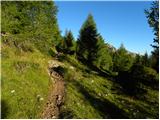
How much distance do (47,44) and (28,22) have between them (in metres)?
7.16

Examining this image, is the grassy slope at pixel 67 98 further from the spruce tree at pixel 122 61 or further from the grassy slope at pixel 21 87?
the spruce tree at pixel 122 61

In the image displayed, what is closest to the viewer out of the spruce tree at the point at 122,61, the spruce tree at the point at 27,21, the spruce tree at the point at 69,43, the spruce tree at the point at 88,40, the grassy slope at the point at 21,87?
the grassy slope at the point at 21,87

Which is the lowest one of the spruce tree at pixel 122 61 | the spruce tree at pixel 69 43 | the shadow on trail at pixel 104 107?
the shadow on trail at pixel 104 107

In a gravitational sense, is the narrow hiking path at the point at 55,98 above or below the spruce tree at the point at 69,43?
below

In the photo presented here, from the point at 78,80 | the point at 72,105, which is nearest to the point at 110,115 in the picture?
the point at 72,105

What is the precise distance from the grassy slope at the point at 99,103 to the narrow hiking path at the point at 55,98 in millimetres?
452

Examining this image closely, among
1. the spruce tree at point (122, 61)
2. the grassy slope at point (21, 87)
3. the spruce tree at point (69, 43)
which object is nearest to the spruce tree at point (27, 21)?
the grassy slope at point (21, 87)

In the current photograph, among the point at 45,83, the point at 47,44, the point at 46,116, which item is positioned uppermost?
the point at 47,44

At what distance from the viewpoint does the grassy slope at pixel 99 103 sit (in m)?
19.6

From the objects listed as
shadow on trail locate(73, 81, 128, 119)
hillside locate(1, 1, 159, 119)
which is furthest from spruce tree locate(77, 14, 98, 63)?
shadow on trail locate(73, 81, 128, 119)

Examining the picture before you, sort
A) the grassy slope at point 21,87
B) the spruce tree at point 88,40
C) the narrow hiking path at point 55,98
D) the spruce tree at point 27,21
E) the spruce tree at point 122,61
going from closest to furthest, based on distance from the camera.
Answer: the grassy slope at point 21,87
the narrow hiking path at point 55,98
the spruce tree at point 27,21
the spruce tree at point 88,40
the spruce tree at point 122,61

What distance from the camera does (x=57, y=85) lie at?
25469 millimetres

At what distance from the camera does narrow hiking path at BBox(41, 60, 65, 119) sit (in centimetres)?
1836

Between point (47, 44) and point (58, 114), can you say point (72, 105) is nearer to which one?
point (58, 114)
